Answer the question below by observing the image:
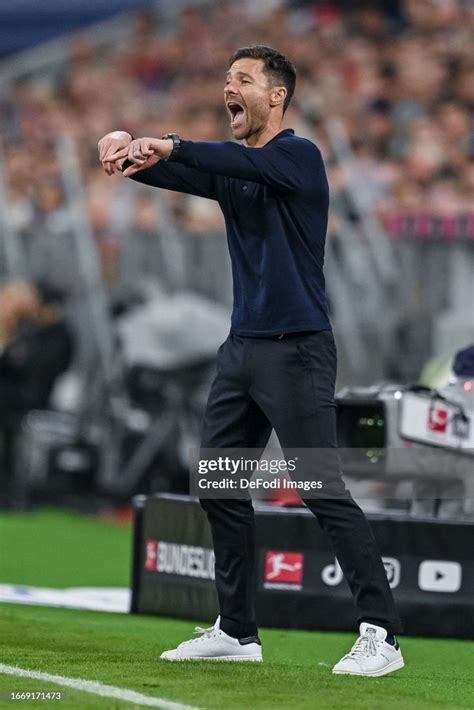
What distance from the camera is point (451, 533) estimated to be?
20.5ft

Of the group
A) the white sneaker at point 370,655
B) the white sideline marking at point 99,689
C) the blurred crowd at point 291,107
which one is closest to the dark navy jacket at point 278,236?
the white sneaker at point 370,655

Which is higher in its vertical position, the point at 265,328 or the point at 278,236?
the point at 278,236

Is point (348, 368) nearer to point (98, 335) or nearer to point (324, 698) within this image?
point (98, 335)

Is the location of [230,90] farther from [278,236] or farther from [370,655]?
[370,655]

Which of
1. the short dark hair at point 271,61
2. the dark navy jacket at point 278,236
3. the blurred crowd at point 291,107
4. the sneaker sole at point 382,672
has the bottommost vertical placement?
the sneaker sole at point 382,672

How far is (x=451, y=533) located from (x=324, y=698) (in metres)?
2.22

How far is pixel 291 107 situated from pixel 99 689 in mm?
8763

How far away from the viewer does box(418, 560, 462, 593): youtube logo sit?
6.25 meters

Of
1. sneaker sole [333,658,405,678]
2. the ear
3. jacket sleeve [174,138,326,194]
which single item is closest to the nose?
the ear

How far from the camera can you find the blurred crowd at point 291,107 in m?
12.1

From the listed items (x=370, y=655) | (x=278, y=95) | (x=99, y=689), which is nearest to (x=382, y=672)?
(x=370, y=655)

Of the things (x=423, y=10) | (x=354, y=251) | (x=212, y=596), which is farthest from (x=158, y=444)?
(x=212, y=596)

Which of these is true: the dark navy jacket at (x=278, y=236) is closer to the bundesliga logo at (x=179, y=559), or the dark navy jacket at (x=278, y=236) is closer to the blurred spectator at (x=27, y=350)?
the bundesliga logo at (x=179, y=559)

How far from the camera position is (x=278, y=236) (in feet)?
15.3
